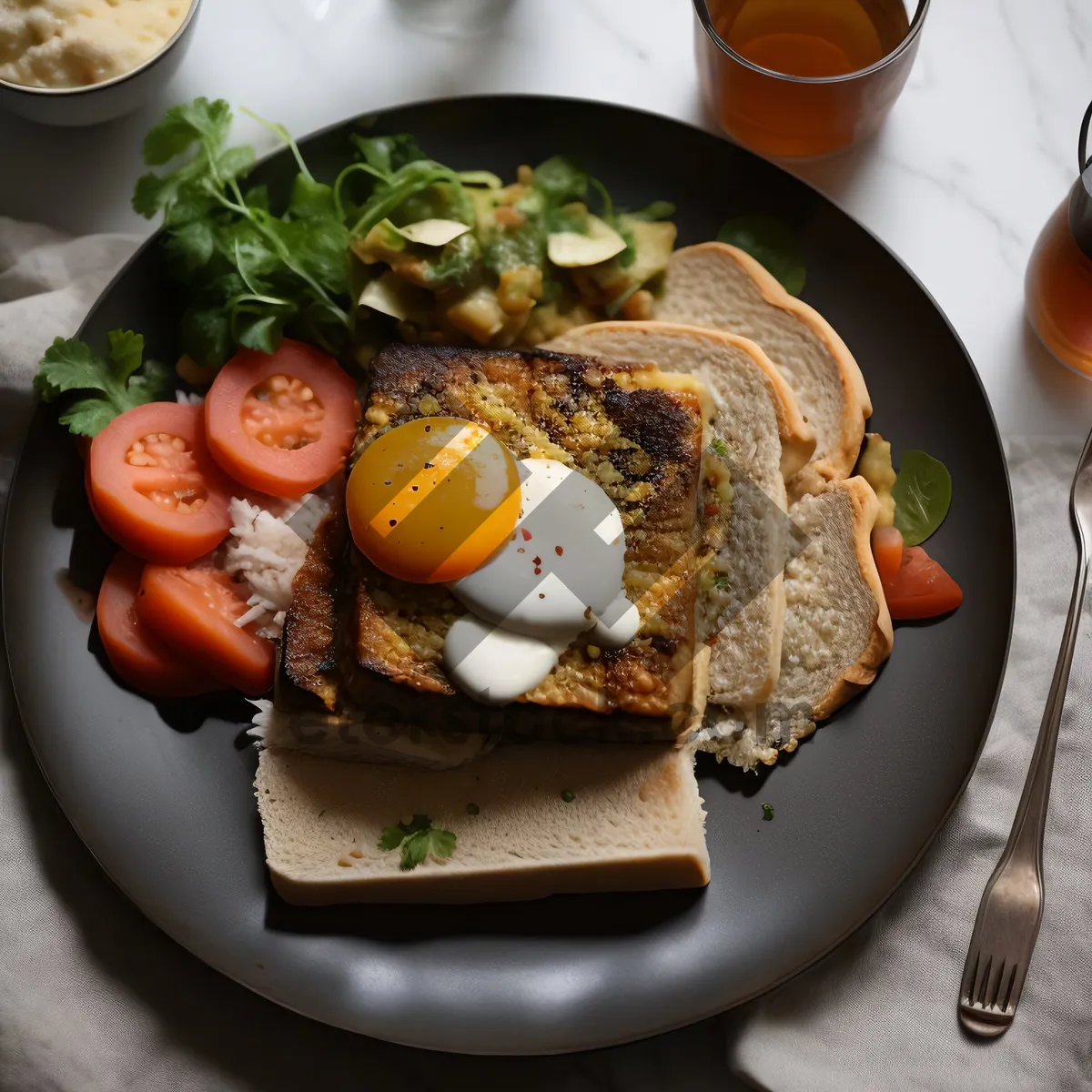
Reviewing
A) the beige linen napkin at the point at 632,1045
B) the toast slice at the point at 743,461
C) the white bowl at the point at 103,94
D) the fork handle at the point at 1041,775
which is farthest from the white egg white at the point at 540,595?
the white bowl at the point at 103,94

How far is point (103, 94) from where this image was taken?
11.6 feet

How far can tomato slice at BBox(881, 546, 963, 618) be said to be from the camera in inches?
130

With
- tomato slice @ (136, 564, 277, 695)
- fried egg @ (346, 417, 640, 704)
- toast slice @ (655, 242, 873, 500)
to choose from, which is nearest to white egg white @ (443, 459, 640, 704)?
fried egg @ (346, 417, 640, 704)

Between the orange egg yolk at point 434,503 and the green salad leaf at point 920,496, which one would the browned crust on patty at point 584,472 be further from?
the green salad leaf at point 920,496

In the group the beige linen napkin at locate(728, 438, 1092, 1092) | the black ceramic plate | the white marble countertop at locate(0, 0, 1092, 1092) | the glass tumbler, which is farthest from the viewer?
the white marble countertop at locate(0, 0, 1092, 1092)

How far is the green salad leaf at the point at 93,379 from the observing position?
130 inches

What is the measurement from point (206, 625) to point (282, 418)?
706 millimetres

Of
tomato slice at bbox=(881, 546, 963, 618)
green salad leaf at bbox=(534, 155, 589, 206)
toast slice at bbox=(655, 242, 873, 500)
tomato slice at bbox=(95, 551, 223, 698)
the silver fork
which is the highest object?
green salad leaf at bbox=(534, 155, 589, 206)

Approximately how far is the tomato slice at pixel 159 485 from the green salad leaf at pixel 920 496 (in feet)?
6.98

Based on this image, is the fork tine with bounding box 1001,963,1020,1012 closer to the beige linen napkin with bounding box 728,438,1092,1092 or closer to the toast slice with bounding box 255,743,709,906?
the beige linen napkin with bounding box 728,438,1092,1092

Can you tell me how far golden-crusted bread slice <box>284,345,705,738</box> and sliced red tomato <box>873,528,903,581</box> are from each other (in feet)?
1.95

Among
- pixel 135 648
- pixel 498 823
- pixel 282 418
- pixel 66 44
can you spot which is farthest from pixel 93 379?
pixel 498 823

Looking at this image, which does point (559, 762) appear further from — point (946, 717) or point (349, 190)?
point (349, 190)

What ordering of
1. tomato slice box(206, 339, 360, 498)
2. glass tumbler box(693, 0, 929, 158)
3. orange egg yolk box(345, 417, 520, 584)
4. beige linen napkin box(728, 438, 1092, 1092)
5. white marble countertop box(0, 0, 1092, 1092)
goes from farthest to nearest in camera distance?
white marble countertop box(0, 0, 1092, 1092) → glass tumbler box(693, 0, 929, 158) → tomato slice box(206, 339, 360, 498) → beige linen napkin box(728, 438, 1092, 1092) → orange egg yolk box(345, 417, 520, 584)
